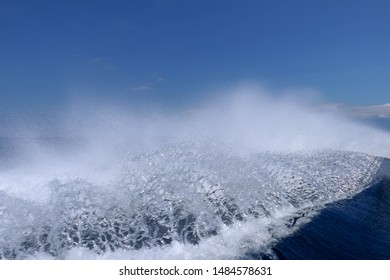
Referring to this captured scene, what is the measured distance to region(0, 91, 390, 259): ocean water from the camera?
10.9 m

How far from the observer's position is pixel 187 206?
13398 mm

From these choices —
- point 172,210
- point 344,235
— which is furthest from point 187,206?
point 344,235

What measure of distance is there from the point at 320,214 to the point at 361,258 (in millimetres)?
4088

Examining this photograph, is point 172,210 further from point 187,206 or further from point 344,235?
point 344,235

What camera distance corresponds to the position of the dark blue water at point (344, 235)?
11234 millimetres

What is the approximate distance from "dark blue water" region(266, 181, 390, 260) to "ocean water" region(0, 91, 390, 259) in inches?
2.0

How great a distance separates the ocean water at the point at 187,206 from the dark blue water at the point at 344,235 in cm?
5

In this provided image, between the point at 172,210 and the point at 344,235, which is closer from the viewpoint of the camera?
the point at 172,210

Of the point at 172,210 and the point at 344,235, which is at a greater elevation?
the point at 172,210

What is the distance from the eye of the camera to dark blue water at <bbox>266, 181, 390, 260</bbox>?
36.9ft

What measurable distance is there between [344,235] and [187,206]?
6645mm

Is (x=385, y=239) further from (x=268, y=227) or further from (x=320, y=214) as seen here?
(x=268, y=227)

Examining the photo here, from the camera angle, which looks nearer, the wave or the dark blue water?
the wave

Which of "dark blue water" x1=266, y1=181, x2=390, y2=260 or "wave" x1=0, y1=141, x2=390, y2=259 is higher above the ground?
"wave" x1=0, y1=141, x2=390, y2=259
